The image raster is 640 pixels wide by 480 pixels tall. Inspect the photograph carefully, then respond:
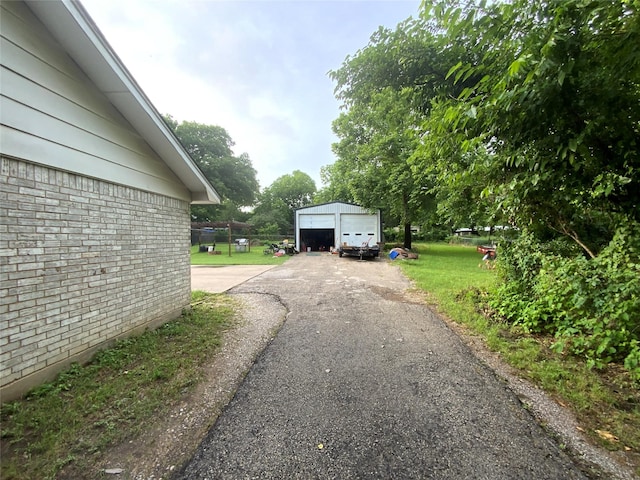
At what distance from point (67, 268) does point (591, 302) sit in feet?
19.0

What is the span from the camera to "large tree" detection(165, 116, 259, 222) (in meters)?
29.9

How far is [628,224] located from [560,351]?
1572 mm

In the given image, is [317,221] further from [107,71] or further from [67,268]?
[67,268]

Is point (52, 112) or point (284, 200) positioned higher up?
point (284, 200)

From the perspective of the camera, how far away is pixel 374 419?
2.04 metres

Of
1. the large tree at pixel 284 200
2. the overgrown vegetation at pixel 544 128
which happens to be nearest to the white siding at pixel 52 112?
the overgrown vegetation at pixel 544 128

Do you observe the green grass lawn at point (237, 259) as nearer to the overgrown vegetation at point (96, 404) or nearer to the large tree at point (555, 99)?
the overgrown vegetation at point (96, 404)

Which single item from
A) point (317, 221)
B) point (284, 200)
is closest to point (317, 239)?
point (317, 221)

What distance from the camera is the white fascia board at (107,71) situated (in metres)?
2.35

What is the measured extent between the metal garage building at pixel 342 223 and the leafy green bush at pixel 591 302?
585 inches

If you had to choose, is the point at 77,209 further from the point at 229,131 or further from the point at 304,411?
the point at 229,131

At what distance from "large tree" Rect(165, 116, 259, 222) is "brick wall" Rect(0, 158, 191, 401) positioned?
27121 mm

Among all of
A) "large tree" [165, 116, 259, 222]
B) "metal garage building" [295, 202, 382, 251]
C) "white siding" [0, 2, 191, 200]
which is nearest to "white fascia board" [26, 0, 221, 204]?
"white siding" [0, 2, 191, 200]

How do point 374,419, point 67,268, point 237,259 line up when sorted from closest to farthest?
point 374,419
point 67,268
point 237,259
